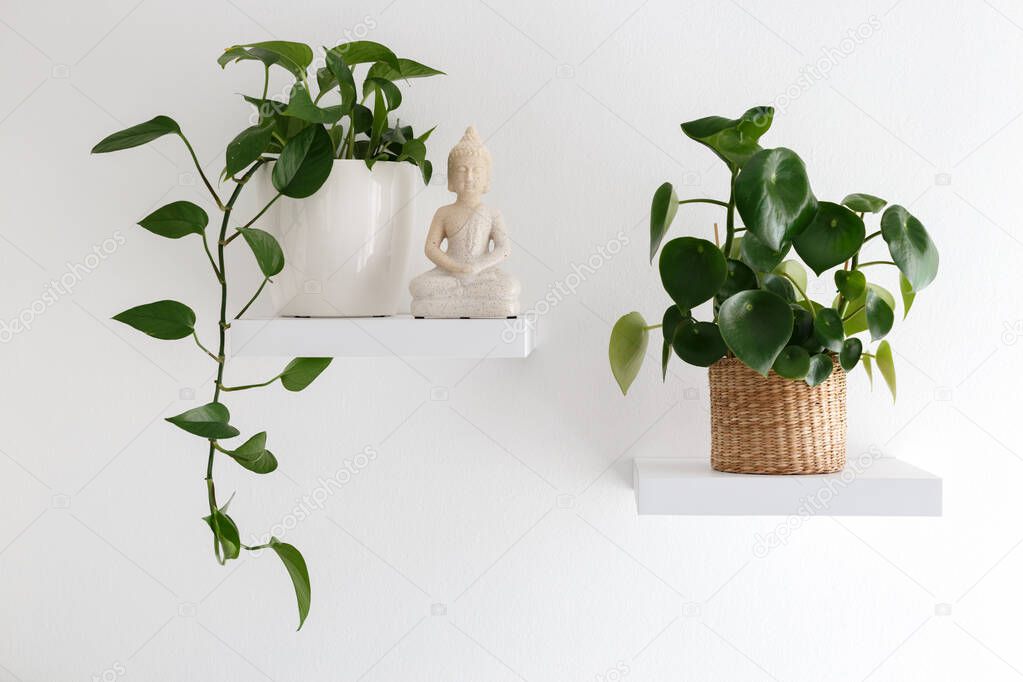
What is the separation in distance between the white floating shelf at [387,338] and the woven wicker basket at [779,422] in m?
0.26

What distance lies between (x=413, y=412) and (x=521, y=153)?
0.39 metres

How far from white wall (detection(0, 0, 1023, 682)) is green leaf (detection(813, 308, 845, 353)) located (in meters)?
0.27

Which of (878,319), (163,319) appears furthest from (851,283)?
(163,319)

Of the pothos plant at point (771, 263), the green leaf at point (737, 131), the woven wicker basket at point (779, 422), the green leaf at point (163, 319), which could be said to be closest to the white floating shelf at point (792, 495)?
the woven wicker basket at point (779, 422)

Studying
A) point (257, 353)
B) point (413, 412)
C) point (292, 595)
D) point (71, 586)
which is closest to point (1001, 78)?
point (413, 412)

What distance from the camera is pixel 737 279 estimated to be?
2.95ft

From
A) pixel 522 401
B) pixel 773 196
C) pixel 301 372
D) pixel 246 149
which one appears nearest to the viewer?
pixel 773 196

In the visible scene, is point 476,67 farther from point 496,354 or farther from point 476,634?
point 476,634

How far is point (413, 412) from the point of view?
46.1 inches

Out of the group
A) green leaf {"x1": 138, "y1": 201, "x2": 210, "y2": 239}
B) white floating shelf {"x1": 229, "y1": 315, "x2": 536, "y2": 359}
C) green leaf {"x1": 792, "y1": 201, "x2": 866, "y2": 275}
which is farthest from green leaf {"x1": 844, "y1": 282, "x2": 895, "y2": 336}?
green leaf {"x1": 138, "y1": 201, "x2": 210, "y2": 239}

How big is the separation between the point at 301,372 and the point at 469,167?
1.07 feet

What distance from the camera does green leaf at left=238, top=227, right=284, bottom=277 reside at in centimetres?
92

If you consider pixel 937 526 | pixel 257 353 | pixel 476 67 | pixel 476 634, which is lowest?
pixel 476 634

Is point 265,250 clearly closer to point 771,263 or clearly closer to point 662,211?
point 662,211
